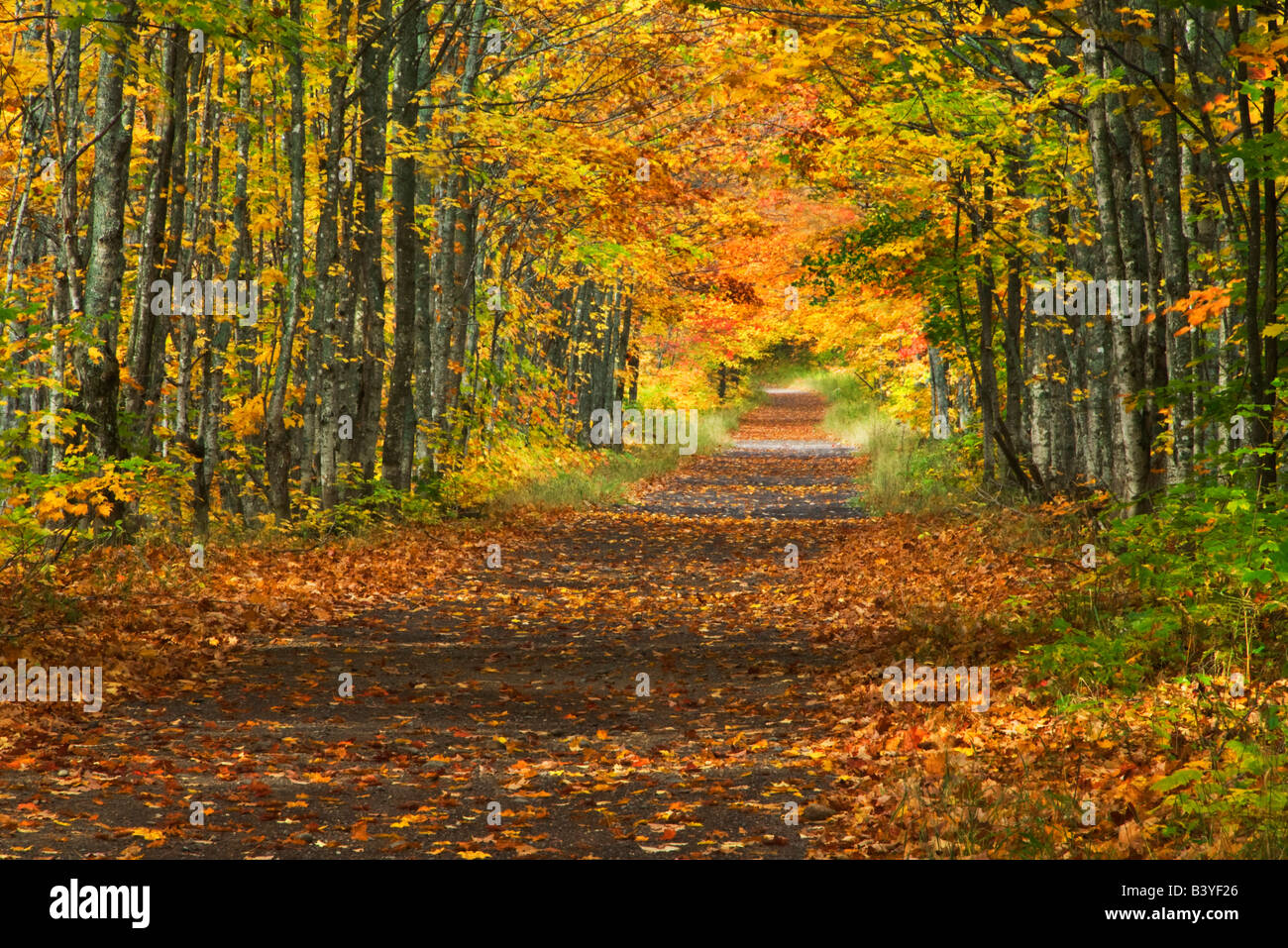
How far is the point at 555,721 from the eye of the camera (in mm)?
8258

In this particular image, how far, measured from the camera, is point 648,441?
3978 cm

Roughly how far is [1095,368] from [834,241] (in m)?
9.22

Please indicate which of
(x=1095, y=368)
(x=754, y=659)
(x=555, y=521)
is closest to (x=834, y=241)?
(x=555, y=521)

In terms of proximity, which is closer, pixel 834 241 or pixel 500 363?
pixel 834 241

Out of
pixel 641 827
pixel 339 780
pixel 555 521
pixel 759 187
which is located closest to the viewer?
pixel 641 827

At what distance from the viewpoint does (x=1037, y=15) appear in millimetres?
9180

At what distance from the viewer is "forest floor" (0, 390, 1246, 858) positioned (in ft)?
18.7

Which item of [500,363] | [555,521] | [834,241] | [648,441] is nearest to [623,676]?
[555,521]

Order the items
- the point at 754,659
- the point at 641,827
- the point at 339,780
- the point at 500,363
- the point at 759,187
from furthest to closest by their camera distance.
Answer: the point at 500,363 < the point at 759,187 < the point at 754,659 < the point at 339,780 < the point at 641,827

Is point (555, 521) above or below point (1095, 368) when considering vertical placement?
below

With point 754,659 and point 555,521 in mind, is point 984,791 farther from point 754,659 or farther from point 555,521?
point 555,521

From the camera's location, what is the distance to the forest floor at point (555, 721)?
569 centimetres

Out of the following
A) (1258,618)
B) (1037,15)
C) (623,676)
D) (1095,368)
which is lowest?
(623,676)

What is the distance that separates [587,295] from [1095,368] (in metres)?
21.6
